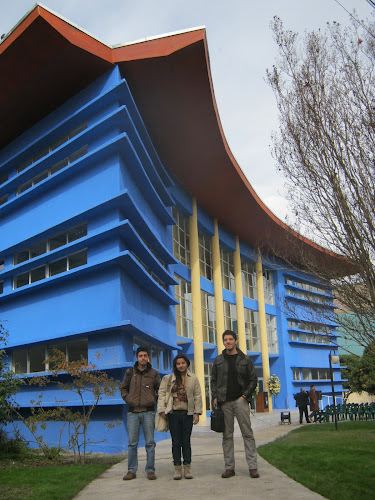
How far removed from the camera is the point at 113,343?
14508 millimetres

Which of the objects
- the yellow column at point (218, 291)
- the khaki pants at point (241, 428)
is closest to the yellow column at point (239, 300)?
the yellow column at point (218, 291)

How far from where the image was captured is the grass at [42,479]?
662 centimetres

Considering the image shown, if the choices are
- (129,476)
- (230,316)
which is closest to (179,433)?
(129,476)

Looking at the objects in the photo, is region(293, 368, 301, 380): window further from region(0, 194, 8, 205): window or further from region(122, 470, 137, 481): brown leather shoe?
region(122, 470, 137, 481): brown leather shoe

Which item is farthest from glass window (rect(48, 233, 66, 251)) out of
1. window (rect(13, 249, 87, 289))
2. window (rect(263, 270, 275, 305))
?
window (rect(263, 270, 275, 305))

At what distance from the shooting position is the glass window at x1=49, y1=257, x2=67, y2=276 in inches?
655

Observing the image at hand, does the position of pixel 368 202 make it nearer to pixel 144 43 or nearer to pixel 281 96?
pixel 281 96

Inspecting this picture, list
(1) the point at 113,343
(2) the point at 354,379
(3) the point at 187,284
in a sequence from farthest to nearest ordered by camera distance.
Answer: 1. (2) the point at 354,379
2. (3) the point at 187,284
3. (1) the point at 113,343

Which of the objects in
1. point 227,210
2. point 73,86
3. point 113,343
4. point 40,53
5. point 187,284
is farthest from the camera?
point 227,210

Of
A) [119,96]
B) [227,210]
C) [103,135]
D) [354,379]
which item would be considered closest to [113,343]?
[103,135]

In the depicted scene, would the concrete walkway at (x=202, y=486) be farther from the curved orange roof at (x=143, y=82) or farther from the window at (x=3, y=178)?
the window at (x=3, y=178)

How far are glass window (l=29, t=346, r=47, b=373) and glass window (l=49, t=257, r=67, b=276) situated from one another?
2351 mm

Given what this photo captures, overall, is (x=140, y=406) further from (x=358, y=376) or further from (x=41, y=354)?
(x=358, y=376)

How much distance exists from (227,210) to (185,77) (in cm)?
1222
